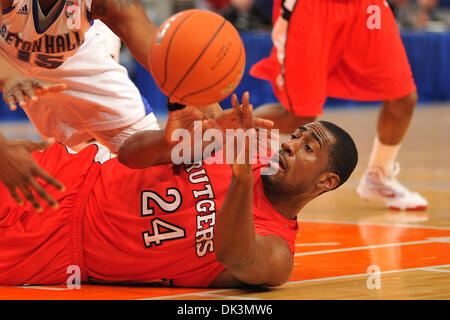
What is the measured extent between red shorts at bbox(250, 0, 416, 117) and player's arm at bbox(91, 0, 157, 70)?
200 cm

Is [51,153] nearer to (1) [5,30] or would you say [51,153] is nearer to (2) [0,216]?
(2) [0,216]

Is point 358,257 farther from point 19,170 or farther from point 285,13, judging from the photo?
point 285,13

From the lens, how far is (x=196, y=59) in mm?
3496

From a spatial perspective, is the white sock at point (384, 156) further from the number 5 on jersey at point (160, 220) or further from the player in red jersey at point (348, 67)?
the number 5 on jersey at point (160, 220)

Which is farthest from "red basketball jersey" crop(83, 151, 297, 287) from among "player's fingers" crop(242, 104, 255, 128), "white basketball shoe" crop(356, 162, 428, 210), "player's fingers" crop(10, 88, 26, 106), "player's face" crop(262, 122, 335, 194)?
"white basketball shoe" crop(356, 162, 428, 210)

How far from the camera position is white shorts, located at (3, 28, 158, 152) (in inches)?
198

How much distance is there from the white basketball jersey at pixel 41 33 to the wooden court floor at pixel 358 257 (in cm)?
141

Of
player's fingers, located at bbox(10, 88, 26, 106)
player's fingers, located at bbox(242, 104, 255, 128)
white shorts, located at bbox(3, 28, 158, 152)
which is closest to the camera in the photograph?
player's fingers, located at bbox(242, 104, 255, 128)

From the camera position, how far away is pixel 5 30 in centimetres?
450

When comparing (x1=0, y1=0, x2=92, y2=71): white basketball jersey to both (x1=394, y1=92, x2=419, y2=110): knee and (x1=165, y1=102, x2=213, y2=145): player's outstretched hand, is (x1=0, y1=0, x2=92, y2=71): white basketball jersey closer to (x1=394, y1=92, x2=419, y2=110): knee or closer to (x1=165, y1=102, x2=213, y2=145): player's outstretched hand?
(x1=165, y1=102, x2=213, y2=145): player's outstretched hand

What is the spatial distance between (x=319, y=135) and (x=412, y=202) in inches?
105

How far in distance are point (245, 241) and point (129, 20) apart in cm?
156

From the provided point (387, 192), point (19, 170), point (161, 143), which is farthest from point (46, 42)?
point (387, 192)
